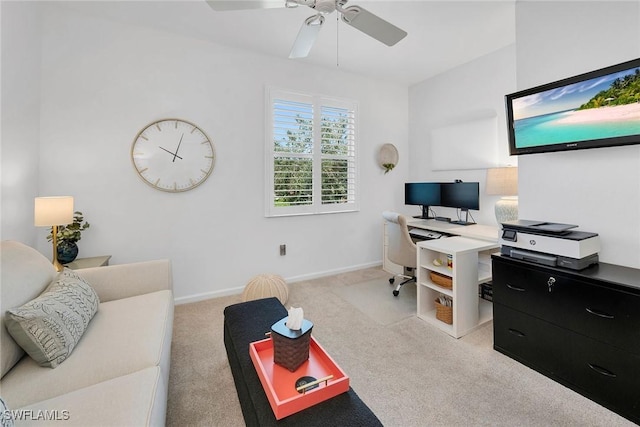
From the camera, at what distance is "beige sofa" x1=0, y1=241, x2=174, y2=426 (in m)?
0.95

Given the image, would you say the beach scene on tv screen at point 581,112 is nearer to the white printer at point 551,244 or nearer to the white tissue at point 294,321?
the white printer at point 551,244

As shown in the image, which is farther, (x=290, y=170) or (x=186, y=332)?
(x=290, y=170)

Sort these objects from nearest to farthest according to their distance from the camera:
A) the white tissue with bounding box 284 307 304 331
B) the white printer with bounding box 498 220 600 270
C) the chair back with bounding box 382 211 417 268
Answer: the white tissue with bounding box 284 307 304 331, the white printer with bounding box 498 220 600 270, the chair back with bounding box 382 211 417 268

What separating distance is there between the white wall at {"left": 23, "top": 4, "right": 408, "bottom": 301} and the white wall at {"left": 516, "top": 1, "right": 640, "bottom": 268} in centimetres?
212

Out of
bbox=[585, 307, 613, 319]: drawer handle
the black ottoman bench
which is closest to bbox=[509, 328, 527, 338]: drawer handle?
bbox=[585, 307, 613, 319]: drawer handle

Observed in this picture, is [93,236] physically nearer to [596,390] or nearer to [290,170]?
[290,170]

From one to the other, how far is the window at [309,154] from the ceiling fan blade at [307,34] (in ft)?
4.04

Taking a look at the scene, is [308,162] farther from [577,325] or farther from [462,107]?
[577,325]

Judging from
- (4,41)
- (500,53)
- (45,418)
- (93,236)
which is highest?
(500,53)

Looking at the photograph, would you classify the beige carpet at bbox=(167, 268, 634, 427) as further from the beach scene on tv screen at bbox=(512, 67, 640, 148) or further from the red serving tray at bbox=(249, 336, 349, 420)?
the beach scene on tv screen at bbox=(512, 67, 640, 148)

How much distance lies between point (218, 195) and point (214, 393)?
196 centimetres

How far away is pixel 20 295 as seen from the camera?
4.22ft

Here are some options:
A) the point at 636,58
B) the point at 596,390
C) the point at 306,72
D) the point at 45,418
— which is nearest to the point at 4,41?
the point at 45,418

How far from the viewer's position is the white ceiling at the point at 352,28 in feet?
7.67
